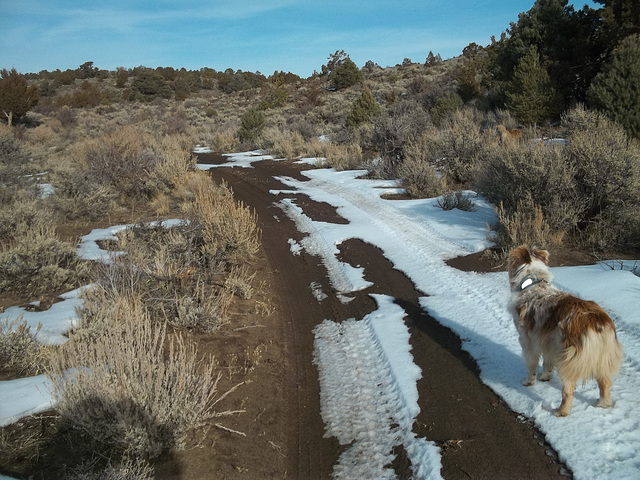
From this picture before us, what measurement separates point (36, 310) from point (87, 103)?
4638 centimetres

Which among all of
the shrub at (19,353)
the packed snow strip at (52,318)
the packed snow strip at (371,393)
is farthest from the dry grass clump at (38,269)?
the packed snow strip at (371,393)

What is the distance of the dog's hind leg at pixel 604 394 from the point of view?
11.2ft

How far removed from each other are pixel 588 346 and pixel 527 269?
1031mm

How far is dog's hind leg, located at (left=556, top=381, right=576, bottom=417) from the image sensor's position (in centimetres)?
343

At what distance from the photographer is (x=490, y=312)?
218 inches

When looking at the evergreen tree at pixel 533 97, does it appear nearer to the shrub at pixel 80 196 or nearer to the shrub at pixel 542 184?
the shrub at pixel 542 184

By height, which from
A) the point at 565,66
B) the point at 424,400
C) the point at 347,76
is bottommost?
the point at 424,400

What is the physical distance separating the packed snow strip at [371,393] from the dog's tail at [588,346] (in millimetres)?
1183

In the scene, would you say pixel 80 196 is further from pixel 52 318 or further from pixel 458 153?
pixel 458 153

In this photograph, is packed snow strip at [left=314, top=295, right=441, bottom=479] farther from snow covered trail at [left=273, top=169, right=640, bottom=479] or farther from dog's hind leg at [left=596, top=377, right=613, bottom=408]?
dog's hind leg at [left=596, top=377, right=613, bottom=408]

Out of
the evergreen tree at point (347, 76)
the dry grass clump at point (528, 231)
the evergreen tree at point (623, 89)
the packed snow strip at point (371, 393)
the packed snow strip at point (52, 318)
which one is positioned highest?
the evergreen tree at point (347, 76)

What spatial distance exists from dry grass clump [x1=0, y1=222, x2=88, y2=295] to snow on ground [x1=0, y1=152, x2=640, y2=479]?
0.91 meters

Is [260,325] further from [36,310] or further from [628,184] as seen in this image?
[628,184]

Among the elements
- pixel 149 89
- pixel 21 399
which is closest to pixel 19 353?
pixel 21 399
